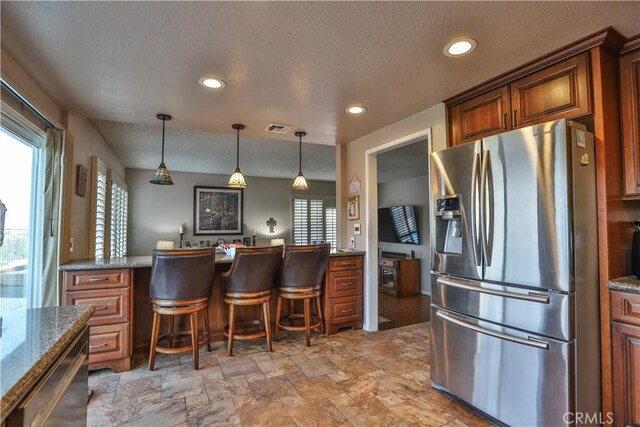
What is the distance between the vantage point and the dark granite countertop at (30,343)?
73cm

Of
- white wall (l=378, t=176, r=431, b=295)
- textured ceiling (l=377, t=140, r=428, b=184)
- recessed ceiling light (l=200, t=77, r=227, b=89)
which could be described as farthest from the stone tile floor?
white wall (l=378, t=176, r=431, b=295)

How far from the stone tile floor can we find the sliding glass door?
854mm

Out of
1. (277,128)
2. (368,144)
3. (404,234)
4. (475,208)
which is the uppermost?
(277,128)

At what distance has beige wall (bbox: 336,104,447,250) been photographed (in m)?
2.81

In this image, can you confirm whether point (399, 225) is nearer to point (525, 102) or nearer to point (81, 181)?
point (525, 102)

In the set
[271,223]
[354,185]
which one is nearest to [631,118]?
[354,185]

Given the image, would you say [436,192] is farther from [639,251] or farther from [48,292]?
[48,292]

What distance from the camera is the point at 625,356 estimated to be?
166 cm

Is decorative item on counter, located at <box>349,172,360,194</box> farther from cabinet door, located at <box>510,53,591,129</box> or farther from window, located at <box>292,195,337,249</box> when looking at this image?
window, located at <box>292,195,337,249</box>

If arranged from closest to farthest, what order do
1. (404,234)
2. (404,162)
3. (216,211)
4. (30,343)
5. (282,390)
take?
(30,343), (282,390), (404,162), (404,234), (216,211)

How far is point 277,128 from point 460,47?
80.4 inches

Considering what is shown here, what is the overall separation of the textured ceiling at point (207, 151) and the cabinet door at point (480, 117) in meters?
2.26

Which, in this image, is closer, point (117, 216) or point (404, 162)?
point (117, 216)

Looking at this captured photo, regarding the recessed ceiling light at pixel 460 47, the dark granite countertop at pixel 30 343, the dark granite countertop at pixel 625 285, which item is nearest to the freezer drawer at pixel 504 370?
the dark granite countertop at pixel 625 285
